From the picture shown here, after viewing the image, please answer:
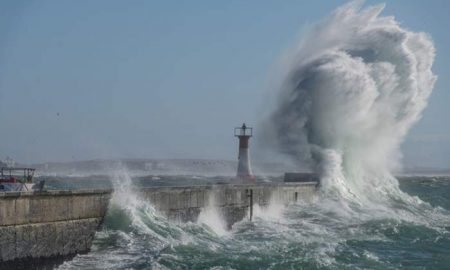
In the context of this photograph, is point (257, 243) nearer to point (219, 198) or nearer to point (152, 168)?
point (219, 198)

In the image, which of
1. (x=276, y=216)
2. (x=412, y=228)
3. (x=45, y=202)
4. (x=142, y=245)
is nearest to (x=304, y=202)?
(x=276, y=216)

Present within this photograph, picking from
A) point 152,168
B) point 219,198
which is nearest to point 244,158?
point 219,198

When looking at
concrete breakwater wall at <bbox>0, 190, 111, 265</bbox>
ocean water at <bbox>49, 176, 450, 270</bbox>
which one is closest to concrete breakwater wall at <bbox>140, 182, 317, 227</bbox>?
ocean water at <bbox>49, 176, 450, 270</bbox>

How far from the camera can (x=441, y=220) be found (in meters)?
24.4

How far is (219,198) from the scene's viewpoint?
62.3 feet

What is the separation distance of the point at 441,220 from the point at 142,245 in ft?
44.7

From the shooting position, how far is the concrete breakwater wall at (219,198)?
16641mm

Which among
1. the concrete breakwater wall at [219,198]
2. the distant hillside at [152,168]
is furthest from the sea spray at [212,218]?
the distant hillside at [152,168]

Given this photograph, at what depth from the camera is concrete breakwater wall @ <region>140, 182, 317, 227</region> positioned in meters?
16.6

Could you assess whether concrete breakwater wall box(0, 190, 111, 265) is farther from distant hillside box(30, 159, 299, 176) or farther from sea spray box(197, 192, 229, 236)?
distant hillside box(30, 159, 299, 176)

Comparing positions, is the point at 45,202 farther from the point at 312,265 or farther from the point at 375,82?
the point at 375,82

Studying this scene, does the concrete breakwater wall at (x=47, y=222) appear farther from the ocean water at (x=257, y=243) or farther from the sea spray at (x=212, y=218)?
the sea spray at (x=212, y=218)

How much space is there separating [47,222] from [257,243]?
523cm

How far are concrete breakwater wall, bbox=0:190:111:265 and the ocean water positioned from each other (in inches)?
12.6
